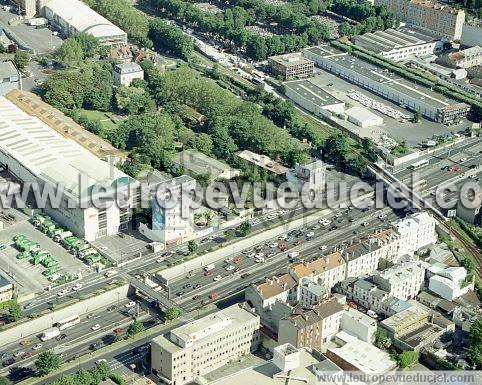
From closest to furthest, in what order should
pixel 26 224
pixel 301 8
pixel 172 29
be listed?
pixel 26 224 < pixel 172 29 < pixel 301 8

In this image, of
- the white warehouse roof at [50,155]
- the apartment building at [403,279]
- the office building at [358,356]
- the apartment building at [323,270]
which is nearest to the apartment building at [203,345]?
the office building at [358,356]

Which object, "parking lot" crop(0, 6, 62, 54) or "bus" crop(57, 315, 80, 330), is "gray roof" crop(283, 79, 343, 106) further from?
"bus" crop(57, 315, 80, 330)

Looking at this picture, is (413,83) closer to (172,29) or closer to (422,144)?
(422,144)

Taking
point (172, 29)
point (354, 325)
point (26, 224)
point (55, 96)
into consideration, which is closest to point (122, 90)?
point (55, 96)

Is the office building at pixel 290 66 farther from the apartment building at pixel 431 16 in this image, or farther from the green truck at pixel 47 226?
the green truck at pixel 47 226

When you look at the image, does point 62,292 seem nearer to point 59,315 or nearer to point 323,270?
point 59,315

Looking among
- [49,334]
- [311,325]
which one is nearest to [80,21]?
[49,334]

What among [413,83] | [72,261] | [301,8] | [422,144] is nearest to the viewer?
[72,261]
